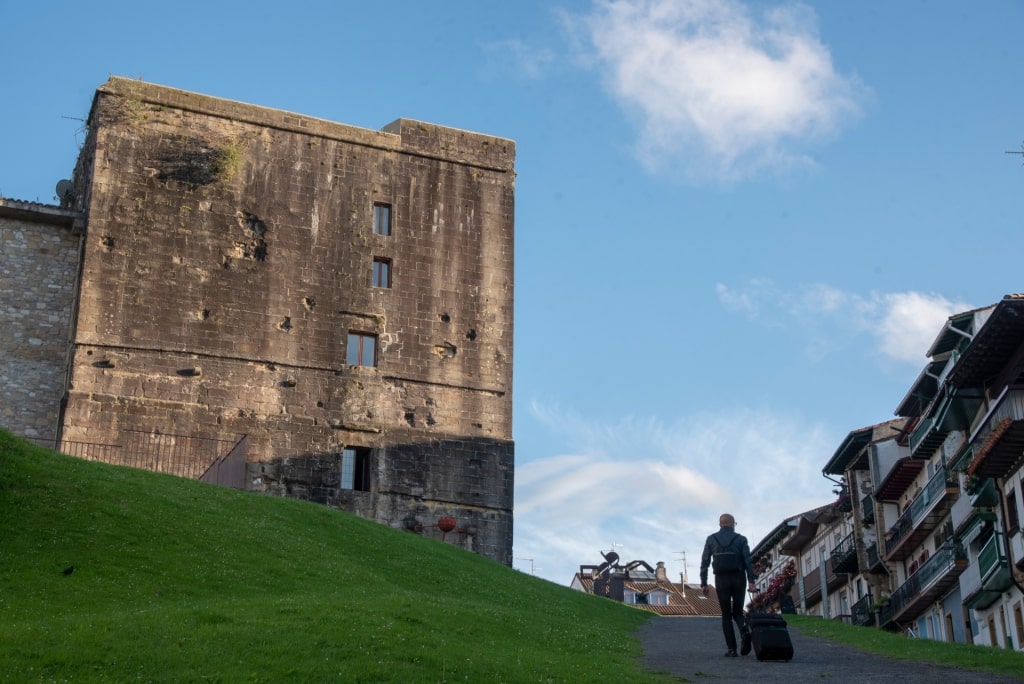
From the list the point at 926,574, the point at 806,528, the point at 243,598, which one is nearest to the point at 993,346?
the point at 926,574

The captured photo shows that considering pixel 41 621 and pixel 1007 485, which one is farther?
pixel 1007 485

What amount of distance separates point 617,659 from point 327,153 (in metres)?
27.6

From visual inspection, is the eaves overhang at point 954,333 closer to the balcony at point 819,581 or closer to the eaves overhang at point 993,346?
the eaves overhang at point 993,346

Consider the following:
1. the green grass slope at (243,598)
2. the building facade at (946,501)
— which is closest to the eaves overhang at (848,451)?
the building facade at (946,501)

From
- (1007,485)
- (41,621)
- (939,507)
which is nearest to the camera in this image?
(41,621)

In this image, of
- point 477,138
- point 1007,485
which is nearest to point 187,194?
point 477,138

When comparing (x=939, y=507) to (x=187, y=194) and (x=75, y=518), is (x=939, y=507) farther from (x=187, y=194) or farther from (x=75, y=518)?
(x=75, y=518)

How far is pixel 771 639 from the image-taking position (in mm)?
16969

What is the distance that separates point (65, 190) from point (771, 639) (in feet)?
107

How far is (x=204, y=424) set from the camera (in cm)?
3809

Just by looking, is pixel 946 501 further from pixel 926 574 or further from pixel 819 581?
pixel 819 581

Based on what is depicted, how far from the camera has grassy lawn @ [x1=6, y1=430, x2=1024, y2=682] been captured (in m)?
14.5

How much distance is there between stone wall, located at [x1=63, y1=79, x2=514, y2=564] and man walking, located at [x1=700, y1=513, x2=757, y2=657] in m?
22.0

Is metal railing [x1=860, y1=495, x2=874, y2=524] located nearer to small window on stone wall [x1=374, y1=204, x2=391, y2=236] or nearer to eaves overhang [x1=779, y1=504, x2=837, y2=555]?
eaves overhang [x1=779, y1=504, x2=837, y2=555]
